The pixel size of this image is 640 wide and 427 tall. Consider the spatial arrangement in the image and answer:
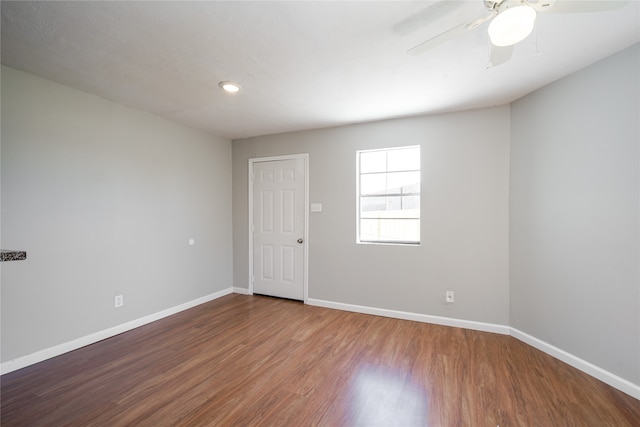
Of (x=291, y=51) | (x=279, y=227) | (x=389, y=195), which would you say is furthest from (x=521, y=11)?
(x=279, y=227)

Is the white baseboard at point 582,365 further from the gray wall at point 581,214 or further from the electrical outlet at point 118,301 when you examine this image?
the electrical outlet at point 118,301

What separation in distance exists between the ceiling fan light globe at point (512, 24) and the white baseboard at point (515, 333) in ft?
8.17

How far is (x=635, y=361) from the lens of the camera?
1896mm

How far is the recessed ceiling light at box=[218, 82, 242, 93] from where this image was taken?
240 centimetres

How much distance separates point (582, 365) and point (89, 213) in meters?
4.56

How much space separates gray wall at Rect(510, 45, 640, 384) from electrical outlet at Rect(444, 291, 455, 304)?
0.57 metres

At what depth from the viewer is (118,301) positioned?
2852 millimetres

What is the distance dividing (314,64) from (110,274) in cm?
285

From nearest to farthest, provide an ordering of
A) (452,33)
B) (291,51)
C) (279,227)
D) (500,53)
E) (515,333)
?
(452,33)
(500,53)
(291,51)
(515,333)
(279,227)

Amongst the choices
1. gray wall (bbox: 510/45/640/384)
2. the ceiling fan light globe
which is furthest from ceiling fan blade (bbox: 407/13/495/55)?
gray wall (bbox: 510/45/640/384)

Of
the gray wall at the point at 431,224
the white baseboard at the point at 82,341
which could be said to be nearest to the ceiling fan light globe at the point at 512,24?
the gray wall at the point at 431,224

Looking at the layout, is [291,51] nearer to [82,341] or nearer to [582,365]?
[82,341]

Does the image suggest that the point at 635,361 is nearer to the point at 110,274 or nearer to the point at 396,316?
the point at 396,316

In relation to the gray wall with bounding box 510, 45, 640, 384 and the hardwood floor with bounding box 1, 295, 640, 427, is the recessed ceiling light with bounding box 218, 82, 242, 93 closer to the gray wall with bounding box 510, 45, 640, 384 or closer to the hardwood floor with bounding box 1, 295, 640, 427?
the hardwood floor with bounding box 1, 295, 640, 427
